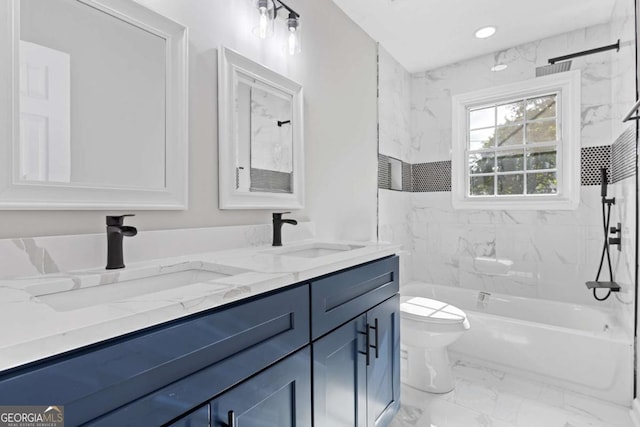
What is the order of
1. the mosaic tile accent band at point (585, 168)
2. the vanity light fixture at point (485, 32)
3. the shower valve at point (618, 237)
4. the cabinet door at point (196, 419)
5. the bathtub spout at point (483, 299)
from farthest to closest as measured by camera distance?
the bathtub spout at point (483, 299)
the vanity light fixture at point (485, 32)
the shower valve at point (618, 237)
the mosaic tile accent band at point (585, 168)
the cabinet door at point (196, 419)

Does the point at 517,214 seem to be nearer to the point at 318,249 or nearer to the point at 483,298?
the point at 483,298

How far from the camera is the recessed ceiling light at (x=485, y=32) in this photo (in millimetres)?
2652

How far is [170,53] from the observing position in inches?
51.0

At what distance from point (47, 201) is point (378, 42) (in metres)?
2.70

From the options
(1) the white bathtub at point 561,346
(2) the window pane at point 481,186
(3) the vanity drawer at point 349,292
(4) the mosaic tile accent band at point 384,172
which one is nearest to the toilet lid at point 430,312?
(1) the white bathtub at point 561,346

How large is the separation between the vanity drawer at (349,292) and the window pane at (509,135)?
2199 mm

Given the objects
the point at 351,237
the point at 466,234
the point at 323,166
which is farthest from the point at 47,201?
the point at 466,234

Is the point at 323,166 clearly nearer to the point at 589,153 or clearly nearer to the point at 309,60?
the point at 309,60

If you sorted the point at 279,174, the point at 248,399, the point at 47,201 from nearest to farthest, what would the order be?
the point at 248,399 → the point at 47,201 → the point at 279,174

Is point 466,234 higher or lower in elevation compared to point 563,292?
higher

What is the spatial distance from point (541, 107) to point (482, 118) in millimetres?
485

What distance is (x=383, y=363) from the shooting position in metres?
1.57

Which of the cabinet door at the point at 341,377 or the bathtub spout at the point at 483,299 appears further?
the bathtub spout at the point at 483,299

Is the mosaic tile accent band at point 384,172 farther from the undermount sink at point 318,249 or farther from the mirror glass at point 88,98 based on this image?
the mirror glass at point 88,98
